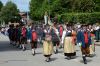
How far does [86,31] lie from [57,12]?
48958mm

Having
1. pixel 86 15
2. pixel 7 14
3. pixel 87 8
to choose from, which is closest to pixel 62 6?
pixel 87 8

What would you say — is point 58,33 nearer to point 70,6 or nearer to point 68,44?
point 68,44

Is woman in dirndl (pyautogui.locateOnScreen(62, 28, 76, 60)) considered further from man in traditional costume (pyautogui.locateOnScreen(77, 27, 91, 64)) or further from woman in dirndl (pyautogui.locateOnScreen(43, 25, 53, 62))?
man in traditional costume (pyautogui.locateOnScreen(77, 27, 91, 64))

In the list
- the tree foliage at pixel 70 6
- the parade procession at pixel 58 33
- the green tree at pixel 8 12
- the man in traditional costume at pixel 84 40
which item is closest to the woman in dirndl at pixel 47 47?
the parade procession at pixel 58 33

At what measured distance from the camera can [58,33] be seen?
68.8 ft

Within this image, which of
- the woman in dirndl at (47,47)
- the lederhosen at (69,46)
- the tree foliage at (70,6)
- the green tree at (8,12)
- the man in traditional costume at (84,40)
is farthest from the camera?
the green tree at (8,12)

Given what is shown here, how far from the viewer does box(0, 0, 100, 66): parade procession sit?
17.0m

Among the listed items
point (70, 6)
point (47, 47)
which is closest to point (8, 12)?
point (70, 6)

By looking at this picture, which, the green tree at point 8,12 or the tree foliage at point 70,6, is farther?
the green tree at point 8,12

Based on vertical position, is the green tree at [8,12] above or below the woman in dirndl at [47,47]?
below

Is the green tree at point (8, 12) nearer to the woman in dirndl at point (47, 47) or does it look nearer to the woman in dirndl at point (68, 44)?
the woman in dirndl at point (68, 44)

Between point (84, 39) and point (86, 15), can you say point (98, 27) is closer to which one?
point (86, 15)

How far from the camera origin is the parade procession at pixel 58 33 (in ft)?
55.7

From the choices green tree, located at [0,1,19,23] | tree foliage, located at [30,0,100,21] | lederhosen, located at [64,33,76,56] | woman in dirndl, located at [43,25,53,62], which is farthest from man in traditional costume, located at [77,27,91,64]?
green tree, located at [0,1,19,23]
